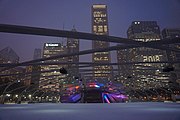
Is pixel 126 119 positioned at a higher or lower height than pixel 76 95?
higher

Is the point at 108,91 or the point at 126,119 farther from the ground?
the point at 126,119

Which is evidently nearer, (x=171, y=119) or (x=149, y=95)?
(x=171, y=119)

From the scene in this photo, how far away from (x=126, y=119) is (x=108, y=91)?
92.7 meters

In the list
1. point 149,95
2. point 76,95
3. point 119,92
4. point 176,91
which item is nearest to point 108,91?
point 119,92

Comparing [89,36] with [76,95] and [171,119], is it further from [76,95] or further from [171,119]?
[76,95]

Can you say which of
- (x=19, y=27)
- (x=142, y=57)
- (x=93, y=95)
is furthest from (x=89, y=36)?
(x=142, y=57)

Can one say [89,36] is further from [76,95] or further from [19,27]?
[76,95]

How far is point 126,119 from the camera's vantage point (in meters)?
9.02

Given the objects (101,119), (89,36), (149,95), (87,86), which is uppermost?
(89,36)

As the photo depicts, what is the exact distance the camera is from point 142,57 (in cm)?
17125

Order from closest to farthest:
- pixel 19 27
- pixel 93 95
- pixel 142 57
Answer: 1. pixel 19 27
2. pixel 93 95
3. pixel 142 57

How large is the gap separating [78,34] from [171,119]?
8360 mm

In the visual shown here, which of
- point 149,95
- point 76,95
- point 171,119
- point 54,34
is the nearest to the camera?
point 171,119

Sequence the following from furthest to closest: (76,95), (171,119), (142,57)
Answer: (142,57)
(76,95)
(171,119)
